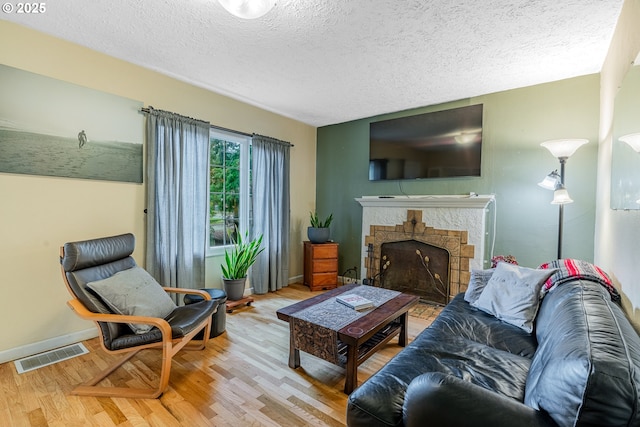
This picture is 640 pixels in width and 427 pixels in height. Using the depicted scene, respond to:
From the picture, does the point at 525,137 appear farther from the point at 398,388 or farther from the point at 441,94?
the point at 398,388

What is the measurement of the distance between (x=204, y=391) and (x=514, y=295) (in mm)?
2211

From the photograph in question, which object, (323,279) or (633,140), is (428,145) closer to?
(323,279)

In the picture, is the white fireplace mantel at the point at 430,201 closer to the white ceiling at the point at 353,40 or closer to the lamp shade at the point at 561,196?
the lamp shade at the point at 561,196

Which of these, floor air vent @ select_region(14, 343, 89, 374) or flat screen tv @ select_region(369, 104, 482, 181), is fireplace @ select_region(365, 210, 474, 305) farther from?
floor air vent @ select_region(14, 343, 89, 374)

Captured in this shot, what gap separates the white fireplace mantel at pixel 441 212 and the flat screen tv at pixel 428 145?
0.35 meters

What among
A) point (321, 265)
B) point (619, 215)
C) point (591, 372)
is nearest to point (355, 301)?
point (591, 372)

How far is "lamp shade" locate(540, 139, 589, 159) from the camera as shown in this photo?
259 cm

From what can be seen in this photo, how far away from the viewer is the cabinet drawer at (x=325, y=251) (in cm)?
414

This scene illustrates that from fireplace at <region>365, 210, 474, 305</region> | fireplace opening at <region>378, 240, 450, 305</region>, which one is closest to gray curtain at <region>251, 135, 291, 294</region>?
fireplace at <region>365, 210, 474, 305</region>

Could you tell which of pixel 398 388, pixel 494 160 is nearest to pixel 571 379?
pixel 398 388

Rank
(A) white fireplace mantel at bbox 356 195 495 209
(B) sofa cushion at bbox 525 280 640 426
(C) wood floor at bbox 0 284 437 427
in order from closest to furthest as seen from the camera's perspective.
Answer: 1. (B) sofa cushion at bbox 525 280 640 426
2. (C) wood floor at bbox 0 284 437 427
3. (A) white fireplace mantel at bbox 356 195 495 209

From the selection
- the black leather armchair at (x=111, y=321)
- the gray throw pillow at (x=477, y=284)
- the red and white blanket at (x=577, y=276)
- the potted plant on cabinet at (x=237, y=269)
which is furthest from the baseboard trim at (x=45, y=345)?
the red and white blanket at (x=577, y=276)

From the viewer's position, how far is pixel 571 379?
0.82m

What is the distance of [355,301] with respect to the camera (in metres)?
2.29
